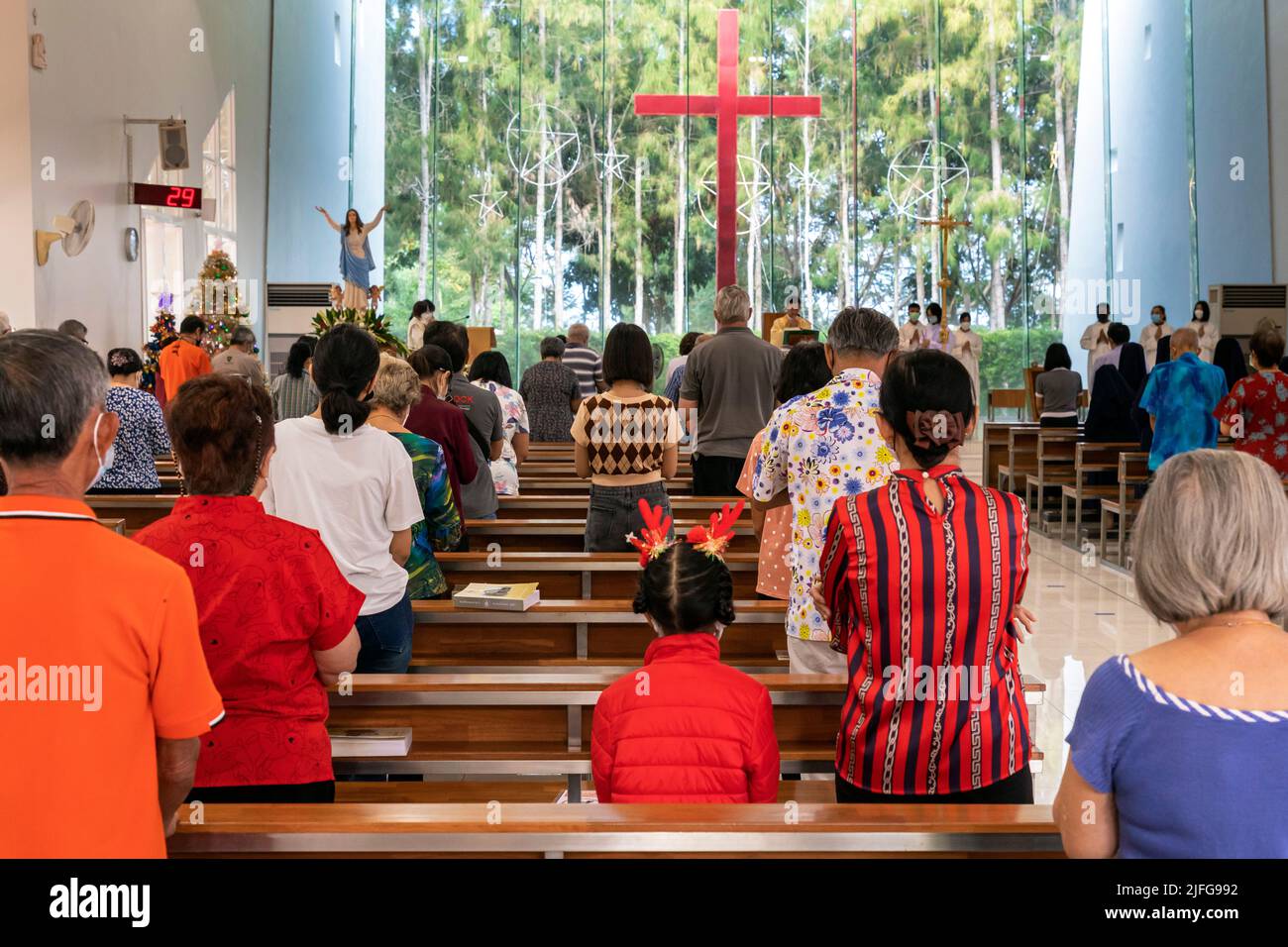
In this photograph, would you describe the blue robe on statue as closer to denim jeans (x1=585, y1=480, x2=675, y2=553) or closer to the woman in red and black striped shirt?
denim jeans (x1=585, y1=480, x2=675, y2=553)

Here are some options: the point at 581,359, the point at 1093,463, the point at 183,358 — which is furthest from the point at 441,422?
the point at 1093,463

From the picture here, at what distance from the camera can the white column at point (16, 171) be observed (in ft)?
31.3

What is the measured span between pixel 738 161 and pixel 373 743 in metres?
16.5

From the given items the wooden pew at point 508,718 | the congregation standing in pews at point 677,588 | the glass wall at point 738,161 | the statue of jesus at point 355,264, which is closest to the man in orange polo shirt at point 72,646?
the congregation standing in pews at point 677,588

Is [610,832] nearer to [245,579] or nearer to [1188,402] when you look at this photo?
[245,579]

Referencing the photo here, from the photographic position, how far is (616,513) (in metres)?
4.52

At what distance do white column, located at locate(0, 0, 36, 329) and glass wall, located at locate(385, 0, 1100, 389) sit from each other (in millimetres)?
9126

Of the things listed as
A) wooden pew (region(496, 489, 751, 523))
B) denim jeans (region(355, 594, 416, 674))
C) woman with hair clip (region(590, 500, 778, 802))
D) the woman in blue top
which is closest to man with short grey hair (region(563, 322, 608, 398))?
wooden pew (region(496, 489, 751, 523))

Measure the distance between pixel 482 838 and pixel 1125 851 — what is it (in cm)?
90

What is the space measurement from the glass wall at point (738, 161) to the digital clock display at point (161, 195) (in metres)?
7.18

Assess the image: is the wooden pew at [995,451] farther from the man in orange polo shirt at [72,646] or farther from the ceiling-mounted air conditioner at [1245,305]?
the man in orange polo shirt at [72,646]

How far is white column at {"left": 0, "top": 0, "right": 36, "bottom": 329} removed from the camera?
953cm

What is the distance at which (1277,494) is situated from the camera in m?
1.58
